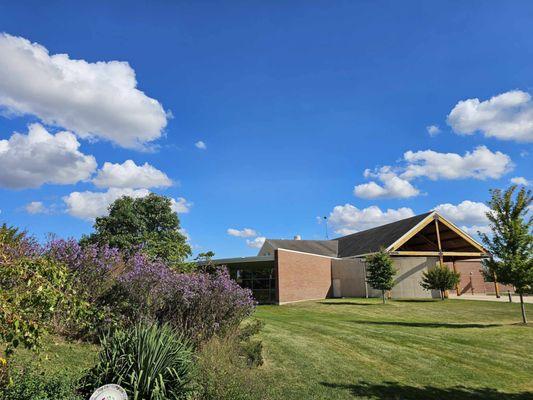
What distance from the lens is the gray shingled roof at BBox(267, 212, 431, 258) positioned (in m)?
35.3

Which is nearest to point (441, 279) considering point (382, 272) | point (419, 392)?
point (382, 272)

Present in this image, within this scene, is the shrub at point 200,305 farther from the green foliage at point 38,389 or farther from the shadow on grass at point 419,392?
the green foliage at point 38,389

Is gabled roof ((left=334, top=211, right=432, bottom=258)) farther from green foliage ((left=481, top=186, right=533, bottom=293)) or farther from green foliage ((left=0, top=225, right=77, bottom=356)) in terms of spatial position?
green foliage ((left=0, top=225, right=77, bottom=356))

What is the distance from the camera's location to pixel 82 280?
31.0 ft

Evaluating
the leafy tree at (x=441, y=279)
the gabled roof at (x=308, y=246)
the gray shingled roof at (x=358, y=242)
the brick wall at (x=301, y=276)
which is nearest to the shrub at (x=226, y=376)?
the brick wall at (x=301, y=276)

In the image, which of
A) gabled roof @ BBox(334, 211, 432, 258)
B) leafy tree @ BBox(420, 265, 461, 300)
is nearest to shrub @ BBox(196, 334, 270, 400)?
gabled roof @ BBox(334, 211, 432, 258)

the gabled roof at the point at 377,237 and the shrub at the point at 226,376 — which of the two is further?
the gabled roof at the point at 377,237

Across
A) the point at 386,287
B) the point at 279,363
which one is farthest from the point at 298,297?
the point at 279,363

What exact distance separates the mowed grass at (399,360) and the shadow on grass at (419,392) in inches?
0.8

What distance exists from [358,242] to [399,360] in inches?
1193

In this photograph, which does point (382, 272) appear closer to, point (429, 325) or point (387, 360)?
point (429, 325)

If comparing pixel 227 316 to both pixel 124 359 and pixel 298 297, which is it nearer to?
pixel 124 359

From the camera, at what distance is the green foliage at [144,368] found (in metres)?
5.83

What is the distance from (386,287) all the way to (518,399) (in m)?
19.6
